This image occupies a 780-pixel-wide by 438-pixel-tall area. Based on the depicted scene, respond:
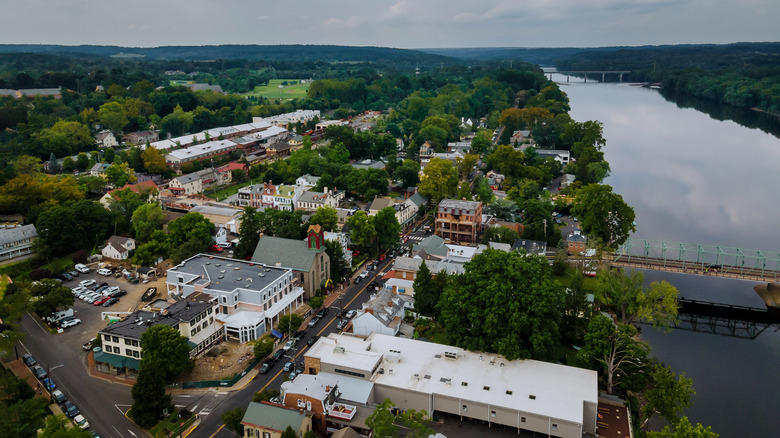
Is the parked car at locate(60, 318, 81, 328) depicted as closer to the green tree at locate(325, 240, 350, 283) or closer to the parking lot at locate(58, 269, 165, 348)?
the parking lot at locate(58, 269, 165, 348)

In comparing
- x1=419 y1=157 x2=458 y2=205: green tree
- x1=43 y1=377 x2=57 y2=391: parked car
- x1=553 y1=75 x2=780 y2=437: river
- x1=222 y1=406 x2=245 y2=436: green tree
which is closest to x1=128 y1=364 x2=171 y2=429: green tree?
x1=222 y1=406 x2=245 y2=436: green tree

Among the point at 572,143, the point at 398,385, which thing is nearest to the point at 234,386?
the point at 398,385

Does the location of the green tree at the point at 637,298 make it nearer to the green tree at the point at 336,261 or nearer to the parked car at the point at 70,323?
the green tree at the point at 336,261

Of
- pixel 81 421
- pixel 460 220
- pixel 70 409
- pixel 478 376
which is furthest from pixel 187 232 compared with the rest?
pixel 478 376

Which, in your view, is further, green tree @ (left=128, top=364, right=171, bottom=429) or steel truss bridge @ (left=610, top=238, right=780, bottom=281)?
steel truss bridge @ (left=610, top=238, right=780, bottom=281)

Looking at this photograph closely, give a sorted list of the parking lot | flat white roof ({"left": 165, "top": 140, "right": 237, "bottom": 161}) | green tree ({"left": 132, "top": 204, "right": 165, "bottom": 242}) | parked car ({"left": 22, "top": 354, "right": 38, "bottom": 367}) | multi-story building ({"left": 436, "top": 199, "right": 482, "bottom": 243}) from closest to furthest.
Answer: parked car ({"left": 22, "top": 354, "right": 38, "bottom": 367}), the parking lot, green tree ({"left": 132, "top": 204, "right": 165, "bottom": 242}), multi-story building ({"left": 436, "top": 199, "right": 482, "bottom": 243}), flat white roof ({"left": 165, "top": 140, "right": 237, "bottom": 161})

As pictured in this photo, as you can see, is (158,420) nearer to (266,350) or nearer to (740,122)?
(266,350)

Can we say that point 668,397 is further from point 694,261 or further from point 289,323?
point 694,261
